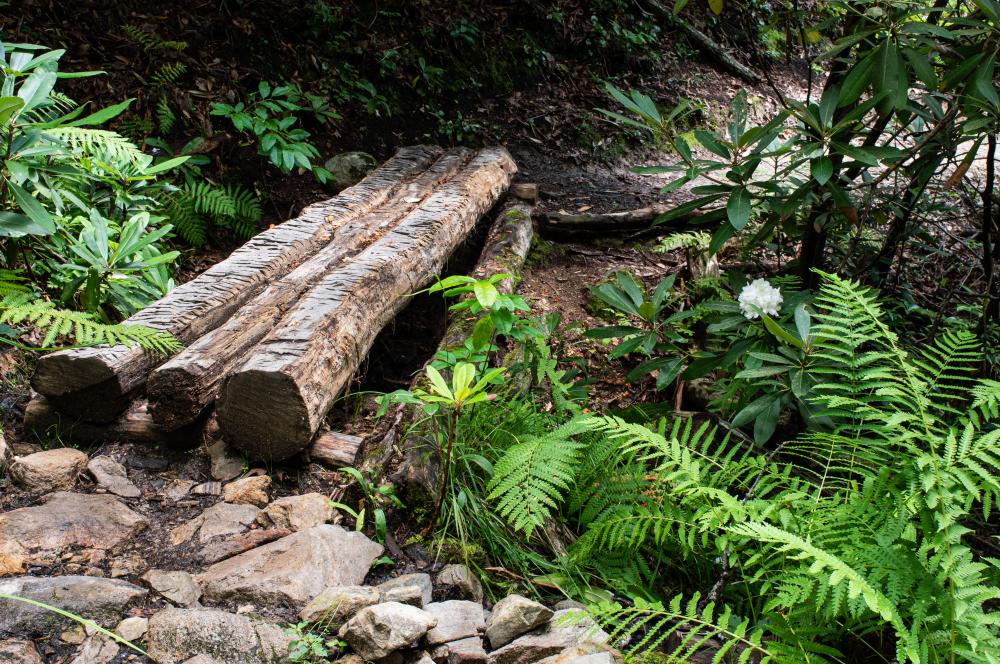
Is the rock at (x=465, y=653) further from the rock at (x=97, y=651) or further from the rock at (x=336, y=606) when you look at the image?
the rock at (x=97, y=651)

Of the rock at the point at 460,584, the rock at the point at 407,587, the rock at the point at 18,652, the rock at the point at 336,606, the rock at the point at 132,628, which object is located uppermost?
the rock at the point at 460,584

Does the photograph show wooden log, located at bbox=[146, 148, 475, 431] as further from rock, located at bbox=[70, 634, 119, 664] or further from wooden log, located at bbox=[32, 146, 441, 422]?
rock, located at bbox=[70, 634, 119, 664]

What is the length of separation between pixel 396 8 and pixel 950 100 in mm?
5660

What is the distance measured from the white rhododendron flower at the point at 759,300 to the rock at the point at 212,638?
7.09 feet

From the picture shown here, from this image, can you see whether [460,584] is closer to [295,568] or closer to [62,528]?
[295,568]

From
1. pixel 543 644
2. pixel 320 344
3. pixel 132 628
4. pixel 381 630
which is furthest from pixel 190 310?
pixel 543 644

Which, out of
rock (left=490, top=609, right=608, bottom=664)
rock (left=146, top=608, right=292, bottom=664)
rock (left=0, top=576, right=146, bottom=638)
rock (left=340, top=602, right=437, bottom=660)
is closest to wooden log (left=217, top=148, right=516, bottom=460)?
rock (left=0, top=576, right=146, bottom=638)

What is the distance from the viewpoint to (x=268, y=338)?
9.96 feet

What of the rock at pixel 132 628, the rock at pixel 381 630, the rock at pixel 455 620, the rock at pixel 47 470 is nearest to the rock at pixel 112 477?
the rock at pixel 47 470

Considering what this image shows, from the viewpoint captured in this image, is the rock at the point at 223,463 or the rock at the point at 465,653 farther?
the rock at the point at 223,463

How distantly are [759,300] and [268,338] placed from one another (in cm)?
213

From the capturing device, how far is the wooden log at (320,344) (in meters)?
2.81

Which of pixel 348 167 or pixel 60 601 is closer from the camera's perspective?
pixel 60 601

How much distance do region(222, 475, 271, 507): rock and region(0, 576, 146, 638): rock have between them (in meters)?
0.62
